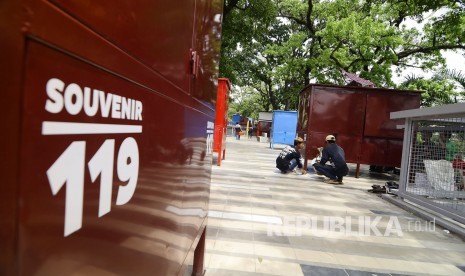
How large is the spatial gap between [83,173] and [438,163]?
6.35 meters

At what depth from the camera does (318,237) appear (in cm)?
418

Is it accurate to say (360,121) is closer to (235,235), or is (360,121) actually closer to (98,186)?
(235,235)

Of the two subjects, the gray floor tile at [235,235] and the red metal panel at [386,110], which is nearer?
the gray floor tile at [235,235]

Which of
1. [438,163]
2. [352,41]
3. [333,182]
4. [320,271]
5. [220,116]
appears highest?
[352,41]

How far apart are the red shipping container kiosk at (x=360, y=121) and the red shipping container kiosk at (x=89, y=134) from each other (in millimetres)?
8408

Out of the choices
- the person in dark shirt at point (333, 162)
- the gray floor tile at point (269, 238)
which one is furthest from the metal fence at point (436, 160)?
the gray floor tile at point (269, 238)

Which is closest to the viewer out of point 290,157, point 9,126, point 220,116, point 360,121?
point 9,126

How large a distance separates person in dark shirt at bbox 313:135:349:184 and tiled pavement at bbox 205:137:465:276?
3.95 ft

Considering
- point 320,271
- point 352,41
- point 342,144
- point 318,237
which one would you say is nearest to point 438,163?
point 318,237

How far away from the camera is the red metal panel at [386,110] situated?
9.20 m

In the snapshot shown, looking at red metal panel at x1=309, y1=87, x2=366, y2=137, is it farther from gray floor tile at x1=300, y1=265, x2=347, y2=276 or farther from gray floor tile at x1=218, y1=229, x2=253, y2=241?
gray floor tile at x1=300, y1=265, x2=347, y2=276

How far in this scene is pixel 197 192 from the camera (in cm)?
207

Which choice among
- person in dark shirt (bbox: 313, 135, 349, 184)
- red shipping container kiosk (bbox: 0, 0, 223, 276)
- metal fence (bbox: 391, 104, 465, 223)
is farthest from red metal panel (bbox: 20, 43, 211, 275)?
person in dark shirt (bbox: 313, 135, 349, 184)

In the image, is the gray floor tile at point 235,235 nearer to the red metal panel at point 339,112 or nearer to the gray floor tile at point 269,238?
the gray floor tile at point 269,238
